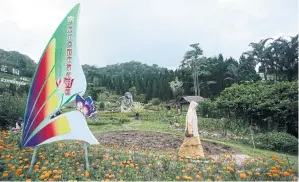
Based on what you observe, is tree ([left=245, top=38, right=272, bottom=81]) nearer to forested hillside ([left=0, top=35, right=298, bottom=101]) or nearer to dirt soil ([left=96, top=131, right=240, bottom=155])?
forested hillside ([left=0, top=35, right=298, bottom=101])

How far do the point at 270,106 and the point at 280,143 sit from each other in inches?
116

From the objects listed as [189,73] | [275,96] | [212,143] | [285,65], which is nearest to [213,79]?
[189,73]

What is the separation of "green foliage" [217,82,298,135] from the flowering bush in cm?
670

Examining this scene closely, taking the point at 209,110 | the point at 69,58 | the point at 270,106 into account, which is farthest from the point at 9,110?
the point at 209,110

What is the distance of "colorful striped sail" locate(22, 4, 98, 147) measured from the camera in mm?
4668

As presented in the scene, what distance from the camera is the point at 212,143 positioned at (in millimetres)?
9766

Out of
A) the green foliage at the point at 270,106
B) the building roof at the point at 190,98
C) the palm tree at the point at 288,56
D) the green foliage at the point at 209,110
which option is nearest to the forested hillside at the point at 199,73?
the palm tree at the point at 288,56

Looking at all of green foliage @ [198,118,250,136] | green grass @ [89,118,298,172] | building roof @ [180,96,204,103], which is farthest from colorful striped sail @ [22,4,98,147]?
building roof @ [180,96,204,103]

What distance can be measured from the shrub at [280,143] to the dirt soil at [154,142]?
4.93ft

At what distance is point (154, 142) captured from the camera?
9836 mm

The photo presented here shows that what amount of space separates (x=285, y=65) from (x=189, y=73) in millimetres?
16188

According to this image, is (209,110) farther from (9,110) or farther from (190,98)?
(9,110)

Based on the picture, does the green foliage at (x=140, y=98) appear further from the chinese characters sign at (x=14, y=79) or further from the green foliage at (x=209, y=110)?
the green foliage at (x=209, y=110)

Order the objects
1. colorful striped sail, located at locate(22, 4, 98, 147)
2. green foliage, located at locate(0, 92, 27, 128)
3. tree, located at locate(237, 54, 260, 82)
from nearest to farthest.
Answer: colorful striped sail, located at locate(22, 4, 98, 147) → green foliage, located at locate(0, 92, 27, 128) → tree, located at locate(237, 54, 260, 82)
